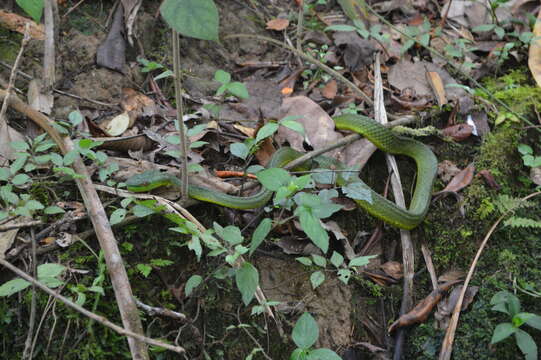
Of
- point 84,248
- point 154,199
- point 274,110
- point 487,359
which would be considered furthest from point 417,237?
point 84,248

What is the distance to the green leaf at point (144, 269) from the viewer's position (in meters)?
3.08

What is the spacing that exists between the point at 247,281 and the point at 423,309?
62.2 inches

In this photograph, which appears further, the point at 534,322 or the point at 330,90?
the point at 330,90

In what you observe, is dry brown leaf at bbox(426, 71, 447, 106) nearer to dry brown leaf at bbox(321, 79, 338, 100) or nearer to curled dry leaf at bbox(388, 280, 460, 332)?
dry brown leaf at bbox(321, 79, 338, 100)

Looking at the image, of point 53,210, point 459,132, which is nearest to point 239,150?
point 53,210

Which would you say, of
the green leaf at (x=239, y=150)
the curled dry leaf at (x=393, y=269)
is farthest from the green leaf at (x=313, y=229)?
the curled dry leaf at (x=393, y=269)

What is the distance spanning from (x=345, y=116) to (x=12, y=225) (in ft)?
9.95

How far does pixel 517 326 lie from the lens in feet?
9.82

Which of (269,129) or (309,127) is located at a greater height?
(269,129)

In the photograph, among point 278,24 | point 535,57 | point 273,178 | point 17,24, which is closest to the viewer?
point 273,178

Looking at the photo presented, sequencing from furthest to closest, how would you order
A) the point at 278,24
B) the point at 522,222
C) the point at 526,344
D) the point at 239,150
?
the point at 278,24 < the point at 522,222 < the point at 239,150 < the point at 526,344

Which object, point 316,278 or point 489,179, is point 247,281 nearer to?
point 316,278

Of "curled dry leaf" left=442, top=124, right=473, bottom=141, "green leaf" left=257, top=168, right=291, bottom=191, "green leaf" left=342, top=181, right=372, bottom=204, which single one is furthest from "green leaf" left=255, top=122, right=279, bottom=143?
"curled dry leaf" left=442, top=124, right=473, bottom=141

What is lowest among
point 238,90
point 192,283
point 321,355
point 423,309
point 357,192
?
point 423,309
